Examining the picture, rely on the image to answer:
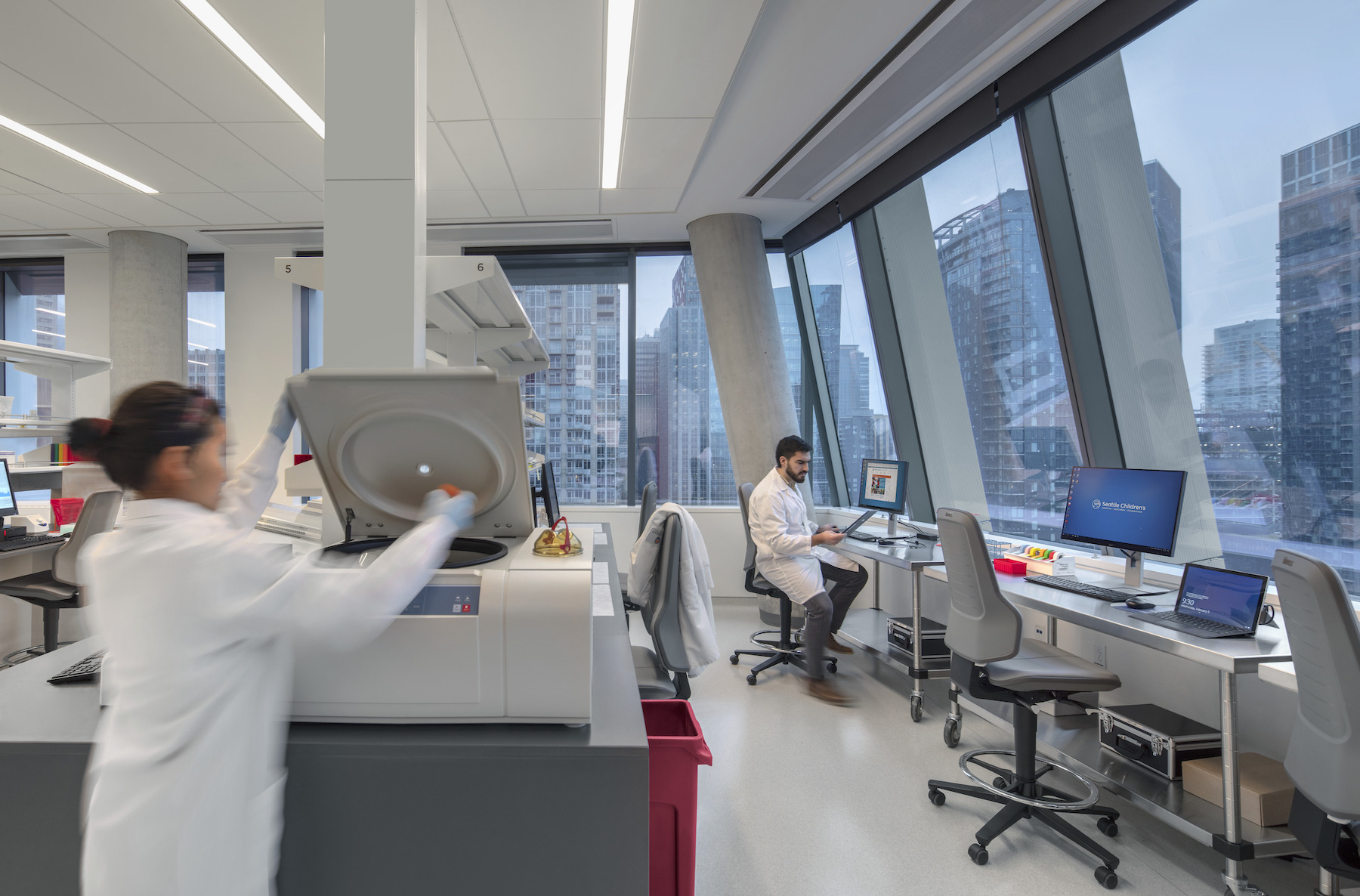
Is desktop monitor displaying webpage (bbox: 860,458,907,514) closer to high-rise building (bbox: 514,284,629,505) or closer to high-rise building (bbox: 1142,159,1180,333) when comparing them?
high-rise building (bbox: 1142,159,1180,333)

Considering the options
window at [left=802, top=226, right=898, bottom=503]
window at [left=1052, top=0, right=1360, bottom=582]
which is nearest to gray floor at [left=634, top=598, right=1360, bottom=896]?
window at [left=1052, top=0, right=1360, bottom=582]

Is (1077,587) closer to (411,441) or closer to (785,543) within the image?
(785,543)

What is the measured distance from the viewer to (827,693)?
11.3ft

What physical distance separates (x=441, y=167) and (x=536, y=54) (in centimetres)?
131

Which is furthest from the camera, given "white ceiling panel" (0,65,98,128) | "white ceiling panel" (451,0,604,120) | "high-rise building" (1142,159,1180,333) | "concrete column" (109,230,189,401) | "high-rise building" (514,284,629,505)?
"high-rise building" (514,284,629,505)

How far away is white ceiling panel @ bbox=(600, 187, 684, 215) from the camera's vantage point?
433cm

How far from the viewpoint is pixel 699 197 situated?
451cm

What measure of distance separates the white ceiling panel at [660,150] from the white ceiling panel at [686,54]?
0.31ft

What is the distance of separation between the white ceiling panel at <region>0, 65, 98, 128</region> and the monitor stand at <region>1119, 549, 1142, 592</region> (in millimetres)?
5242

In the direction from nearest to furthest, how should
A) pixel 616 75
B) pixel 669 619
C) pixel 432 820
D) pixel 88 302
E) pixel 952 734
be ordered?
1. pixel 432 820
2. pixel 669 619
3. pixel 952 734
4. pixel 616 75
5. pixel 88 302

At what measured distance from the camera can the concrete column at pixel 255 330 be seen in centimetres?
538

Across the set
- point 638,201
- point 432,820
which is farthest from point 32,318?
point 432,820

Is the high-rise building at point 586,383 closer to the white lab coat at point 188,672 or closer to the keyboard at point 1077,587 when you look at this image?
the keyboard at point 1077,587

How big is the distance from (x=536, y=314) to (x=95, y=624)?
16.1 ft
